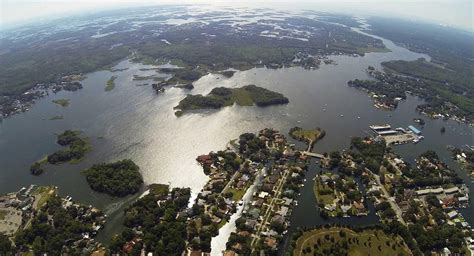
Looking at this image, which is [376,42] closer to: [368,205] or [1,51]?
[368,205]

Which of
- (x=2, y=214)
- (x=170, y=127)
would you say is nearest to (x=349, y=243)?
(x=170, y=127)

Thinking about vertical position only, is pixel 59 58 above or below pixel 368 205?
below

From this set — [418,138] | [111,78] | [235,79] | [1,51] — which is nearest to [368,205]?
[418,138]

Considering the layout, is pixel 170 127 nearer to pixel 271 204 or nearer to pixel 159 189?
pixel 159 189

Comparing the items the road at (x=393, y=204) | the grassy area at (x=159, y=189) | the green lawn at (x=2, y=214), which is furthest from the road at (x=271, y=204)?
the green lawn at (x=2, y=214)

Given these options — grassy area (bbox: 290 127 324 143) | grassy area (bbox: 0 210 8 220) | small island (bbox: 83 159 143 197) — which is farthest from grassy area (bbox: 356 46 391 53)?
grassy area (bbox: 0 210 8 220)

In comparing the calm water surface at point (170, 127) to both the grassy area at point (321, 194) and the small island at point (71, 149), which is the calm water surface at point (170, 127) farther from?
the small island at point (71, 149)
